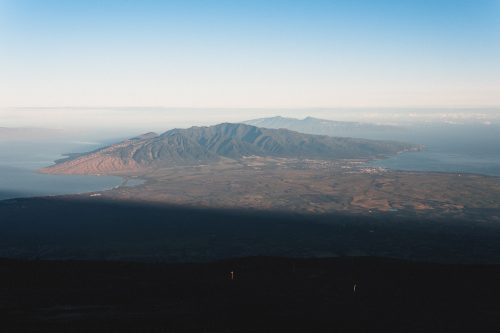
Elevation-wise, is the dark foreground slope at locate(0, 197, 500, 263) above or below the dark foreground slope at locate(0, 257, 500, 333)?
below

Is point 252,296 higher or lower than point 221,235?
higher

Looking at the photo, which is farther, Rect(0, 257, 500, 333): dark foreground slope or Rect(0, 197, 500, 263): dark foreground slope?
Rect(0, 197, 500, 263): dark foreground slope

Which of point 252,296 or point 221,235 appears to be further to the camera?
point 221,235

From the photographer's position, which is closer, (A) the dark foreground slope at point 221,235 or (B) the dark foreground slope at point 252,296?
(B) the dark foreground slope at point 252,296

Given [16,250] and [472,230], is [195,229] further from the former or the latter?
[472,230]

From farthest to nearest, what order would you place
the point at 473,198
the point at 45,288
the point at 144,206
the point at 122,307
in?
the point at 473,198, the point at 144,206, the point at 45,288, the point at 122,307

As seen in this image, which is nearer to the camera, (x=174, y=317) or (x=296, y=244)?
(x=174, y=317)

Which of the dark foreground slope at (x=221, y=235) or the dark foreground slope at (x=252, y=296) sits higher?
the dark foreground slope at (x=252, y=296)

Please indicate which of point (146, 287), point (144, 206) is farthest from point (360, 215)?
point (146, 287)
